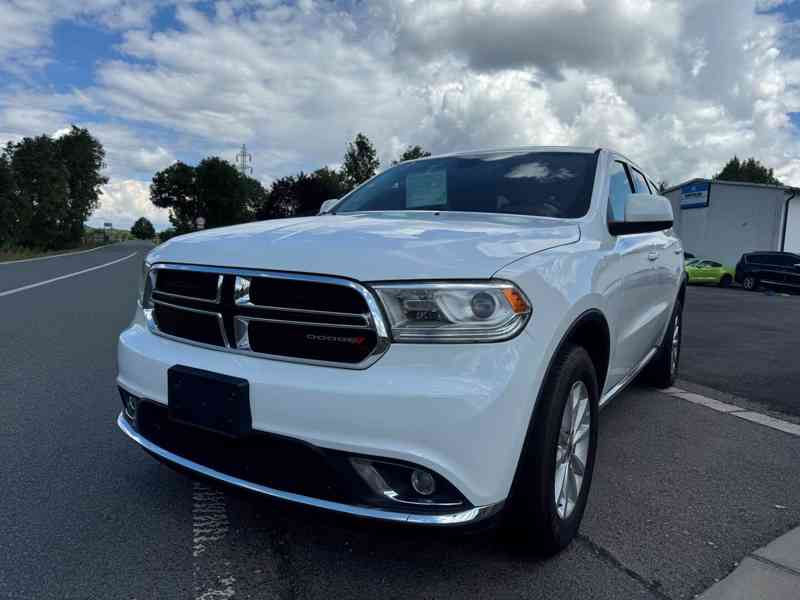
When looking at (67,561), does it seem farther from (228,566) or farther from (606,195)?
Result: (606,195)

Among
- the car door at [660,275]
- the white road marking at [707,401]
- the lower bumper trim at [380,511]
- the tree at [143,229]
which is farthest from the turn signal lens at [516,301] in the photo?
the tree at [143,229]

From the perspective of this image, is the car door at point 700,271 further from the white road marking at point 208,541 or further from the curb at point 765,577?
the white road marking at point 208,541

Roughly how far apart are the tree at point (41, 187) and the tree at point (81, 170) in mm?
4955

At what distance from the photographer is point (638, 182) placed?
4.56 m

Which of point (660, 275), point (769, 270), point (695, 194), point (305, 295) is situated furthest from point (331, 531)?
point (695, 194)

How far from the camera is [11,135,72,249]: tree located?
5938cm

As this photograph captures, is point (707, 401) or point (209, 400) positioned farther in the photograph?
point (707, 401)

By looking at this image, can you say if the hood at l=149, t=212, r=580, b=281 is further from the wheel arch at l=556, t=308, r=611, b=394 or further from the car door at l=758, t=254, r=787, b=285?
the car door at l=758, t=254, r=787, b=285

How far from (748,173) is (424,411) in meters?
84.9

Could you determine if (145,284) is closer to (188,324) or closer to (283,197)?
(188,324)

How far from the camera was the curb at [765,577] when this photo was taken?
222cm

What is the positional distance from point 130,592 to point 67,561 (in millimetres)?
369

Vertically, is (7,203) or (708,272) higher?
(7,203)

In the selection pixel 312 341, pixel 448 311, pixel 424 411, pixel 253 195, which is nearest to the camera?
pixel 424 411
